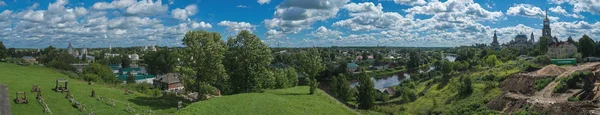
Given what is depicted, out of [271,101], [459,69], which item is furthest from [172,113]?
[459,69]

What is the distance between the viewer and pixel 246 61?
103 ft

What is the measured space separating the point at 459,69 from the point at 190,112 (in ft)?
226

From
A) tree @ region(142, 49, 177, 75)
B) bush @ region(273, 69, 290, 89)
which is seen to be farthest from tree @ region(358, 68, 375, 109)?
tree @ region(142, 49, 177, 75)

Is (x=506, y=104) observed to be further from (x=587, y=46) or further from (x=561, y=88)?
(x=587, y=46)

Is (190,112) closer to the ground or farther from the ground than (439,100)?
farther from the ground

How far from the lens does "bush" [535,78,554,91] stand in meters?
36.4

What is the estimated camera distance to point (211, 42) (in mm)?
27453

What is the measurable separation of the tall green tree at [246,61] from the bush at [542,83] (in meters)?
25.6

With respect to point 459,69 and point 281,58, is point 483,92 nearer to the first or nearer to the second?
point 459,69

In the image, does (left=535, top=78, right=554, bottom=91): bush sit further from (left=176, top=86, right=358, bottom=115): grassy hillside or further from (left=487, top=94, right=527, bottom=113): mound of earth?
(left=176, top=86, right=358, bottom=115): grassy hillside

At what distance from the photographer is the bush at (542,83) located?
36.4 metres

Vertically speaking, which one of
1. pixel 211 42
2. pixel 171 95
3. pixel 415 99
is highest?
pixel 211 42

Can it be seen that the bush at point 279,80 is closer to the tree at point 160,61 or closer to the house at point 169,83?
the house at point 169,83

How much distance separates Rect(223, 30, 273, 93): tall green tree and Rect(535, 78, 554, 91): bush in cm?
2560
